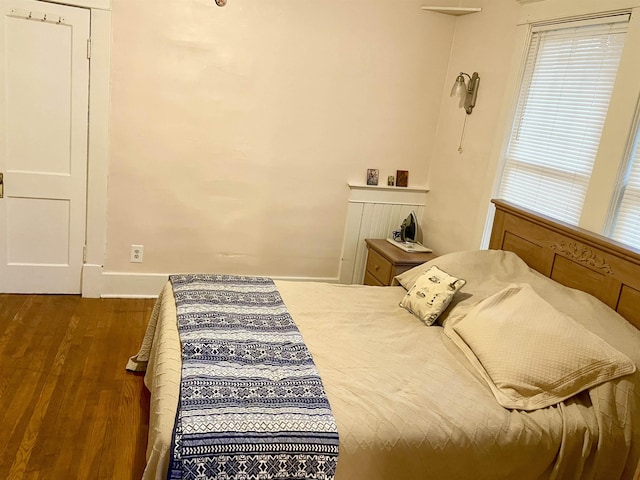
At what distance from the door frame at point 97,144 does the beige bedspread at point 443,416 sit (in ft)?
5.20

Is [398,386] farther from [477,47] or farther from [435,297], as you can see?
[477,47]

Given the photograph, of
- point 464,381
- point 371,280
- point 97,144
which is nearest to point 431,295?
point 464,381

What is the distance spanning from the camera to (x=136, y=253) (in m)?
3.88

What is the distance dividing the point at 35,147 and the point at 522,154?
3.05 meters

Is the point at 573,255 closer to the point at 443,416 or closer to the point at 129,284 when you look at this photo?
the point at 443,416

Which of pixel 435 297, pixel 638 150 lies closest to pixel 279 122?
pixel 435 297

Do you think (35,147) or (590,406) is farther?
(35,147)

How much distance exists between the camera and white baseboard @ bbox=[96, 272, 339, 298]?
3.86 meters

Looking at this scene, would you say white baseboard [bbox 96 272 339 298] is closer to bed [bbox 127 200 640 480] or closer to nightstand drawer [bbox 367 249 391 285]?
bed [bbox 127 200 640 480]

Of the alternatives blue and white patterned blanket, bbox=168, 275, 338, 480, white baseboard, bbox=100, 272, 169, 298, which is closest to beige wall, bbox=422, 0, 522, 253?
blue and white patterned blanket, bbox=168, 275, 338, 480

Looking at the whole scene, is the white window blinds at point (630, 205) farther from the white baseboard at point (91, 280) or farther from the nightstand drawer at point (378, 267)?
the white baseboard at point (91, 280)

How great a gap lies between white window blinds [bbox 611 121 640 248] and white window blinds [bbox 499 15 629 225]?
22 centimetres

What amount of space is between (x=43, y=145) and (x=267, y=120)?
147 cm

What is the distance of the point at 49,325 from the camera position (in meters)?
3.33
